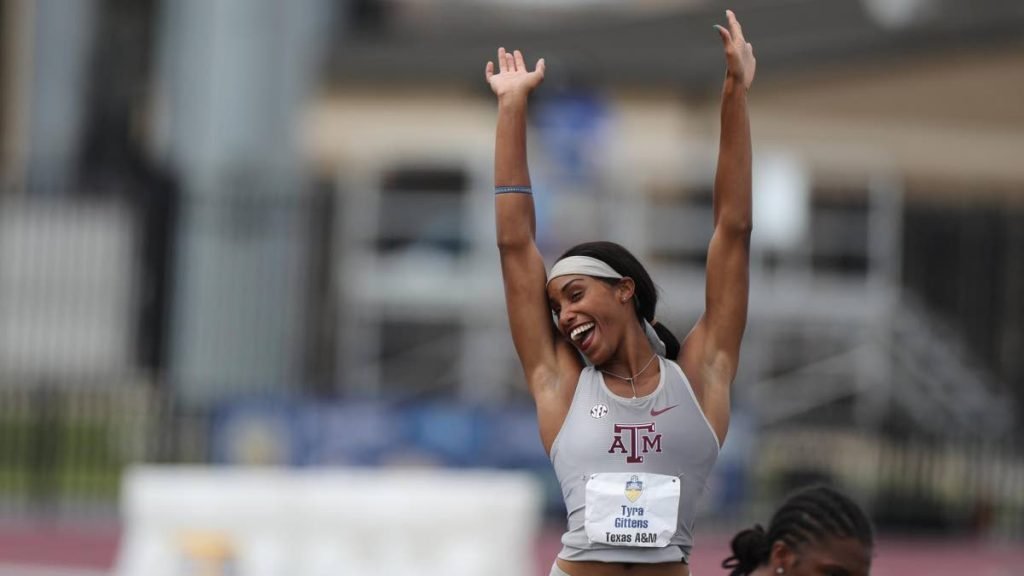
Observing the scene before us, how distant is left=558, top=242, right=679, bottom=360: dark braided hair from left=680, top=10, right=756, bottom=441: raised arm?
0.05 metres

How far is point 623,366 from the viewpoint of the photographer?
4.88m

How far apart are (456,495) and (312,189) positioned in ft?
35.0

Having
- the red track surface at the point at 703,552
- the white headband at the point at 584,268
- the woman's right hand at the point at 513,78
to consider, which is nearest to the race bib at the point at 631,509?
the white headband at the point at 584,268

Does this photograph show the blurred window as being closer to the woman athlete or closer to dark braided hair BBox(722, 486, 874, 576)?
dark braided hair BBox(722, 486, 874, 576)

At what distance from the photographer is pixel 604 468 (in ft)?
15.6

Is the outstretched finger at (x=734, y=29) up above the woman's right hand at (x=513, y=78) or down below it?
above

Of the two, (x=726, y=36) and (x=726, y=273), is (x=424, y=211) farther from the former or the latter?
(x=726, y=273)

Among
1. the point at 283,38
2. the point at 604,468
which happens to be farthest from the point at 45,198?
the point at 604,468

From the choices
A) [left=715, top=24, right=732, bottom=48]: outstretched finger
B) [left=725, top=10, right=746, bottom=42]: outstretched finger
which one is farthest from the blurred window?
[left=715, top=24, right=732, bottom=48]: outstretched finger

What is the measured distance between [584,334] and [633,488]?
402 mm

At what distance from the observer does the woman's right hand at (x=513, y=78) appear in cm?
517

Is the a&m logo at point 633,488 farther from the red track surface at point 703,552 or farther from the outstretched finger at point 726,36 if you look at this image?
the red track surface at point 703,552

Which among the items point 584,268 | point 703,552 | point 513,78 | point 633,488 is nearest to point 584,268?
point 584,268

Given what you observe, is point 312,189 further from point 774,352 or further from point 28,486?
point 774,352
